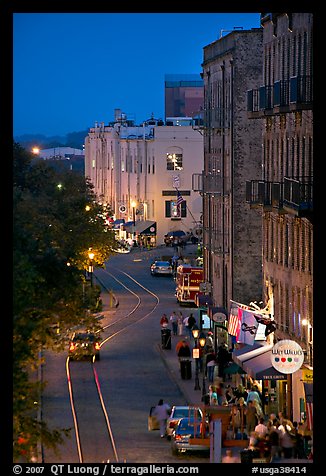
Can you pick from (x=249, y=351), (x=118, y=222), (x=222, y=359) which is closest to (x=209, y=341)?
(x=222, y=359)

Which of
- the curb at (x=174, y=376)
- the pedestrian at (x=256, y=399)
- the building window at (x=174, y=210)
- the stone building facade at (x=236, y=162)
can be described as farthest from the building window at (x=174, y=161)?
the pedestrian at (x=256, y=399)

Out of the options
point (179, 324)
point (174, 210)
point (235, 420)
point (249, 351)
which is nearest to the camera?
point (235, 420)

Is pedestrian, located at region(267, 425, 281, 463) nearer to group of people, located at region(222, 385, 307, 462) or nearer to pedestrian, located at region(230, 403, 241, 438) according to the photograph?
group of people, located at region(222, 385, 307, 462)

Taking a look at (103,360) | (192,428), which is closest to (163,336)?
(103,360)

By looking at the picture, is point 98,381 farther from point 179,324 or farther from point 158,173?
point 158,173

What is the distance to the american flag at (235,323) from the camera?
129ft

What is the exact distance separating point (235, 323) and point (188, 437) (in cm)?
1184

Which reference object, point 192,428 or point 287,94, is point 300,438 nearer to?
point 192,428

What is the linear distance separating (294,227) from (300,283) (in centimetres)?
154

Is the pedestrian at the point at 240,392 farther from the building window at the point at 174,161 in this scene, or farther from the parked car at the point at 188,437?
the building window at the point at 174,161

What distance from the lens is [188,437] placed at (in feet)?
93.8

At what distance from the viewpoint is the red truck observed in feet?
197

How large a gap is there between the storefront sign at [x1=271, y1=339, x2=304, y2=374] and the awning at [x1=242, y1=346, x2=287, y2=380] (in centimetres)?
194
